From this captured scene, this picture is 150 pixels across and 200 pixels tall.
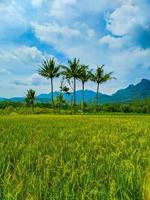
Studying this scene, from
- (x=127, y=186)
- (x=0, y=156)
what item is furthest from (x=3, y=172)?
(x=127, y=186)

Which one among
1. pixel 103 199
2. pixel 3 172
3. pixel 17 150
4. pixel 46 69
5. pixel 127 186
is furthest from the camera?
pixel 46 69

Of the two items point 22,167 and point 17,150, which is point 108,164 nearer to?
point 22,167

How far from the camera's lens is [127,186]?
3.23 metres

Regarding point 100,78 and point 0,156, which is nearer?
point 0,156

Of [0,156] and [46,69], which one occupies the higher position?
[46,69]

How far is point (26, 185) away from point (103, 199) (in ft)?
2.59

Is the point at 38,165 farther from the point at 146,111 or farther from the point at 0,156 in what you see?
the point at 146,111

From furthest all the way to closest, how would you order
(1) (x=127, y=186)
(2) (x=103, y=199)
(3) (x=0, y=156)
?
1. (3) (x=0, y=156)
2. (1) (x=127, y=186)
3. (2) (x=103, y=199)

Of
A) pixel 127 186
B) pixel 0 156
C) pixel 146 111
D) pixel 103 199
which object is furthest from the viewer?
pixel 146 111

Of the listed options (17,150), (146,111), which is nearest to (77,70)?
(146,111)

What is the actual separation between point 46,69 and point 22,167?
64810 millimetres

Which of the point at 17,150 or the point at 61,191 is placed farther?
A: the point at 17,150

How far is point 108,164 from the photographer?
13.6 feet

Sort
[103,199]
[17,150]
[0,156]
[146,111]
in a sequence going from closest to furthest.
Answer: [103,199] → [0,156] → [17,150] → [146,111]
